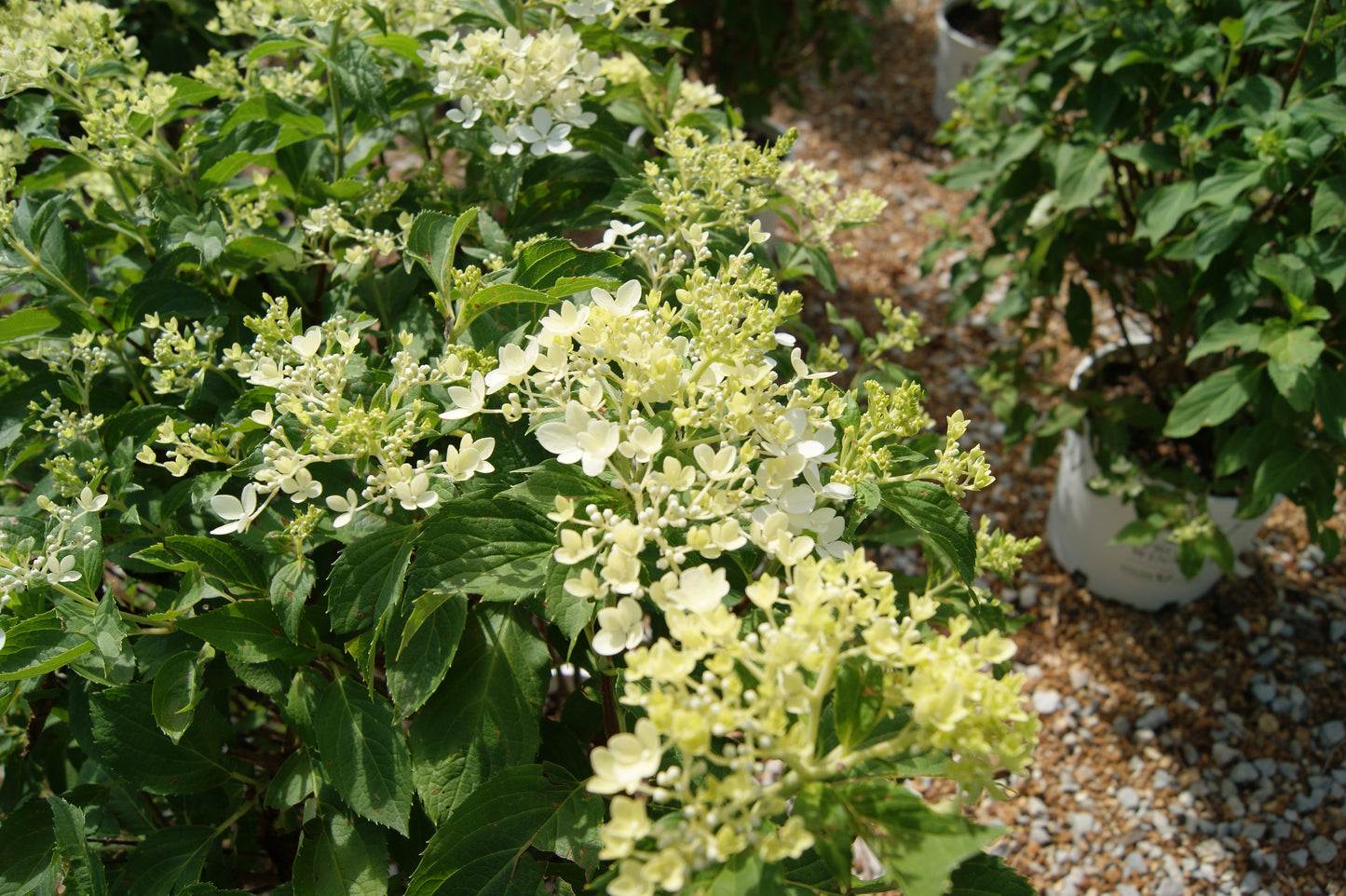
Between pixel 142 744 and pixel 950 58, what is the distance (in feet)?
14.5

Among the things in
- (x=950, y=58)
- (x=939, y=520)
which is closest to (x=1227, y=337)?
(x=939, y=520)

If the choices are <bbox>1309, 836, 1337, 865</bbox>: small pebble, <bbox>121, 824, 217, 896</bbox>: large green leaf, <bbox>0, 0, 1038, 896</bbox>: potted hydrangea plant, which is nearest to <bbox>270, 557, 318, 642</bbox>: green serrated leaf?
<bbox>0, 0, 1038, 896</bbox>: potted hydrangea plant

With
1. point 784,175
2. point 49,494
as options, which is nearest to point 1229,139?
point 784,175

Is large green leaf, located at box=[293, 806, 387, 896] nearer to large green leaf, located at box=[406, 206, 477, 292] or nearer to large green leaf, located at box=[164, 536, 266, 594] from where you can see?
Answer: large green leaf, located at box=[164, 536, 266, 594]

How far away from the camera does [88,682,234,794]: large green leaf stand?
3.84ft

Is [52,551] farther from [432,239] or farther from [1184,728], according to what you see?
[1184,728]

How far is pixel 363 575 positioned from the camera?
1052 millimetres

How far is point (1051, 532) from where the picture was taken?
117 inches

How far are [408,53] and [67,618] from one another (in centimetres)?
96

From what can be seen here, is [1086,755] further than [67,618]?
Yes

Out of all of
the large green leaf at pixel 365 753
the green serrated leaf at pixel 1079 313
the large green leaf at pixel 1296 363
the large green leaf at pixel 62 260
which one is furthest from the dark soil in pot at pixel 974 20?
the large green leaf at pixel 365 753

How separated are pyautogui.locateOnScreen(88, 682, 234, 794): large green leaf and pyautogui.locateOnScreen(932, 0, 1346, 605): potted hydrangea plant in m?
2.10

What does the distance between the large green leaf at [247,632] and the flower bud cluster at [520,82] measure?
2.36ft

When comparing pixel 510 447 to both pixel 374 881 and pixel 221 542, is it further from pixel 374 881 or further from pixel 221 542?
pixel 374 881
